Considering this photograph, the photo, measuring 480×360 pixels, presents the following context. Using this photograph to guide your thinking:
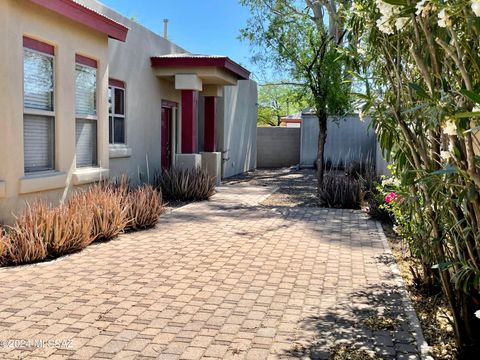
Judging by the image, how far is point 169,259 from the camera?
7.21 meters

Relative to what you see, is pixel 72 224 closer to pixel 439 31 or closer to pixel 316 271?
pixel 316 271

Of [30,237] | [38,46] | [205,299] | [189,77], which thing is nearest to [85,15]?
[38,46]

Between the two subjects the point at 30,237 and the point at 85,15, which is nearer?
the point at 30,237

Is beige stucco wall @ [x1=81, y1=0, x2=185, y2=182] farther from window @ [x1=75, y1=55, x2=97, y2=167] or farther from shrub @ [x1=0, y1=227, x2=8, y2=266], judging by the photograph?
shrub @ [x1=0, y1=227, x2=8, y2=266]

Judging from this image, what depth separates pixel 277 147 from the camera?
1123 inches

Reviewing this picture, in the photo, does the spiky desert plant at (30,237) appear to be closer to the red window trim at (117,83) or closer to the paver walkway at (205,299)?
the paver walkway at (205,299)

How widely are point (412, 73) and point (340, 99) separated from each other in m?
9.53

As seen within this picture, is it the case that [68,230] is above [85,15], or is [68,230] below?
below

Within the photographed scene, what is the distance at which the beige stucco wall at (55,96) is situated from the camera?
7340 mm

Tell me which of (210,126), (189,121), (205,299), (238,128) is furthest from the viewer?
(238,128)

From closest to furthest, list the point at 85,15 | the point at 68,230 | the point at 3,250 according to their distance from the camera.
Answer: the point at 3,250
the point at 68,230
the point at 85,15

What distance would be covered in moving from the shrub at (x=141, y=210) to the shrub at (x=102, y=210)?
0.29 metres

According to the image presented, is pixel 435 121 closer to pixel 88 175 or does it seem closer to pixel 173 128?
pixel 88 175

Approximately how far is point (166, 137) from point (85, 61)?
625cm
